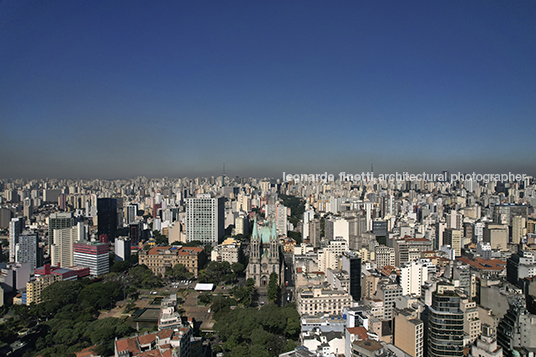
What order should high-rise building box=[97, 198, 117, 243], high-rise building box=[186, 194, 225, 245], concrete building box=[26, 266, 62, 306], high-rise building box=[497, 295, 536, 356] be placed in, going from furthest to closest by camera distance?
high-rise building box=[186, 194, 225, 245] < high-rise building box=[97, 198, 117, 243] < concrete building box=[26, 266, 62, 306] < high-rise building box=[497, 295, 536, 356]

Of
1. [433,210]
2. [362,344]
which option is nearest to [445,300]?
[362,344]

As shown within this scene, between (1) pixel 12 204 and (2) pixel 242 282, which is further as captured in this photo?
(1) pixel 12 204

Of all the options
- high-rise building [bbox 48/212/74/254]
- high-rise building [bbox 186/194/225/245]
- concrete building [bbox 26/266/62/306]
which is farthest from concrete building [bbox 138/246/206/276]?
high-rise building [bbox 186/194/225/245]

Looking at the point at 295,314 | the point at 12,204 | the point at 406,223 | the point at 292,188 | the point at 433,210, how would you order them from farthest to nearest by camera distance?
the point at 292,188 < the point at 433,210 < the point at 406,223 < the point at 12,204 < the point at 295,314

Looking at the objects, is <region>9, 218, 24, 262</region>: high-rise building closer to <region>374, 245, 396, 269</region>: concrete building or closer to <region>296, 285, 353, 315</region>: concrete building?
<region>296, 285, 353, 315</region>: concrete building

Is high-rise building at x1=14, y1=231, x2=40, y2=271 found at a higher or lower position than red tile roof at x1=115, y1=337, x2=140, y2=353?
higher

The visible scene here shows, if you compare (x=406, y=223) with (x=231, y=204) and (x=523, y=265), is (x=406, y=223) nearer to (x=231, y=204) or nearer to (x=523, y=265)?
(x=523, y=265)
